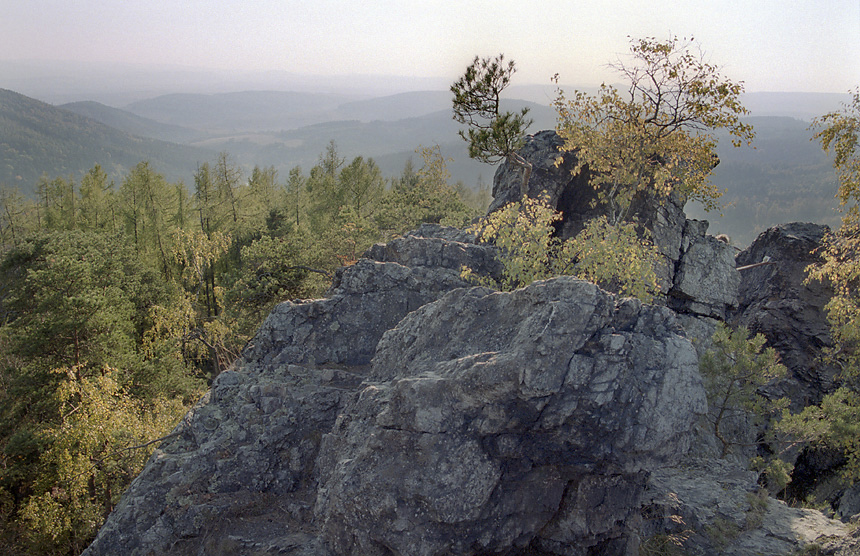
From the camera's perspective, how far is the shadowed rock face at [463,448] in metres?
9.66

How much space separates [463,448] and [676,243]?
56.5 ft

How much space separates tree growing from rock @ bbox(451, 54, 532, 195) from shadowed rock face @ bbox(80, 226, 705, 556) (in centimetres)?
1105

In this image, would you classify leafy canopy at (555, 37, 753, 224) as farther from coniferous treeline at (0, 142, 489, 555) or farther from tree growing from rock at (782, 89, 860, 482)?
coniferous treeline at (0, 142, 489, 555)

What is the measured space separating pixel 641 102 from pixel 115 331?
29.7 meters

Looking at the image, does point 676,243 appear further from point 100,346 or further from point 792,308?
point 100,346

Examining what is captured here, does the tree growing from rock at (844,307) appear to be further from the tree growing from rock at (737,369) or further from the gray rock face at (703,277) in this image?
the gray rock face at (703,277)

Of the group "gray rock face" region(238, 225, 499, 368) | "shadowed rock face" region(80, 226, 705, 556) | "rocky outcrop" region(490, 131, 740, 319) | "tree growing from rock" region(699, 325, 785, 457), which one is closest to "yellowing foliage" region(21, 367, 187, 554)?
"gray rock face" region(238, 225, 499, 368)

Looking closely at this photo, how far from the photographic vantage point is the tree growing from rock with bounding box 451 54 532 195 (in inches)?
832

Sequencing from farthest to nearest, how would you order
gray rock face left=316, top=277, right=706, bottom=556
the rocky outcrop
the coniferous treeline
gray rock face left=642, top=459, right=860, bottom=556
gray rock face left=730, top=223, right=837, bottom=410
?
gray rock face left=730, top=223, right=837, bottom=410 → the coniferous treeline → the rocky outcrop → gray rock face left=642, top=459, right=860, bottom=556 → gray rock face left=316, top=277, right=706, bottom=556

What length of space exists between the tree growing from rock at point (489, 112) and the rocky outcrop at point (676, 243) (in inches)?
87.7

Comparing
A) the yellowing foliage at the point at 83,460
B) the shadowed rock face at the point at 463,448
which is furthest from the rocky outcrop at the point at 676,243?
the yellowing foliage at the point at 83,460

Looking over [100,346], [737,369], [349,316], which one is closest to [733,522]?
[737,369]

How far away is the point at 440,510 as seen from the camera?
9.45m

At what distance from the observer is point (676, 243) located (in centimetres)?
2248
